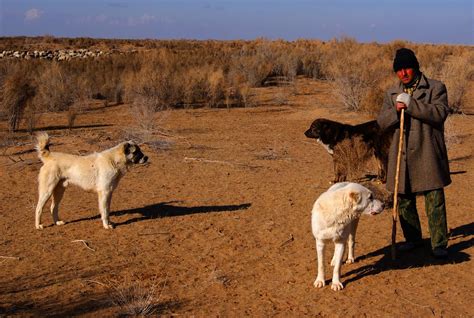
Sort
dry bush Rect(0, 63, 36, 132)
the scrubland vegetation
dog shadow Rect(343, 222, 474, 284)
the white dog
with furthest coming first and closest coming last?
1. the scrubland vegetation
2. dry bush Rect(0, 63, 36, 132)
3. dog shadow Rect(343, 222, 474, 284)
4. the white dog

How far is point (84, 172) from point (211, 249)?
2.11 m

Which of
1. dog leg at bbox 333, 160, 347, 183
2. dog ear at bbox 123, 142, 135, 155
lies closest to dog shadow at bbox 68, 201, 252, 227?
dog ear at bbox 123, 142, 135, 155

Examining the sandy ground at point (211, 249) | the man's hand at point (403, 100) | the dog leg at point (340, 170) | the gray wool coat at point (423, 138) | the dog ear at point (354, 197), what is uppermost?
the man's hand at point (403, 100)

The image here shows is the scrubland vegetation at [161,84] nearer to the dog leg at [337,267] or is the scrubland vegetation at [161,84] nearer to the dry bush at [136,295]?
the dry bush at [136,295]

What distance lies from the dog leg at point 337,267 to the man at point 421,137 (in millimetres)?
1370

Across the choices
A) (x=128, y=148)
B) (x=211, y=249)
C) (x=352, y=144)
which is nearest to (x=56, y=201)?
(x=128, y=148)

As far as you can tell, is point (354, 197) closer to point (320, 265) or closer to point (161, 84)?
point (320, 265)

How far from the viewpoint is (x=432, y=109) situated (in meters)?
6.43

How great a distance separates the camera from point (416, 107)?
6.39 meters

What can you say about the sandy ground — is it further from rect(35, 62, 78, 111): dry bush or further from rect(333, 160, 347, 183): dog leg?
rect(35, 62, 78, 111): dry bush

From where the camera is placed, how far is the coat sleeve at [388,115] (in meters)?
6.75

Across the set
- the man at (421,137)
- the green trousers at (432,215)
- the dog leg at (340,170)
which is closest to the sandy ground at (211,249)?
A: the green trousers at (432,215)

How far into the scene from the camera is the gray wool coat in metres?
6.50

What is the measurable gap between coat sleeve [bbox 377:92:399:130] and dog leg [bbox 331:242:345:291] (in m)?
1.70
